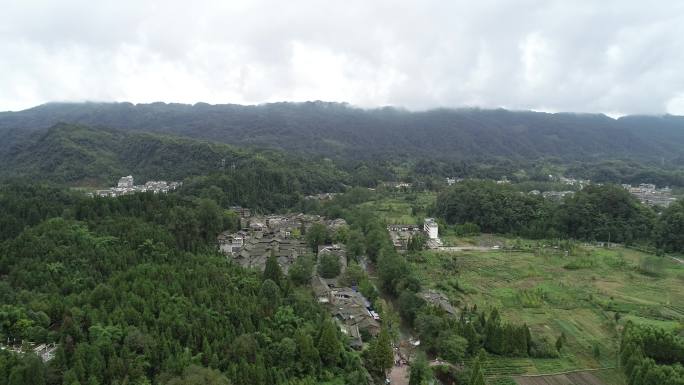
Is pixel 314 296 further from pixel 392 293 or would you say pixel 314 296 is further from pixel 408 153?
pixel 408 153

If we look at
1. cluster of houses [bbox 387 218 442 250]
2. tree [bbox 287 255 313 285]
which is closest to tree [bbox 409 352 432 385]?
tree [bbox 287 255 313 285]

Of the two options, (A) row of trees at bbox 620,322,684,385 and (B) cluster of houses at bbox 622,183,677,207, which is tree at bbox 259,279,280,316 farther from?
(B) cluster of houses at bbox 622,183,677,207

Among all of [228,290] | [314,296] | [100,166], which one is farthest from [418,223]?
[100,166]

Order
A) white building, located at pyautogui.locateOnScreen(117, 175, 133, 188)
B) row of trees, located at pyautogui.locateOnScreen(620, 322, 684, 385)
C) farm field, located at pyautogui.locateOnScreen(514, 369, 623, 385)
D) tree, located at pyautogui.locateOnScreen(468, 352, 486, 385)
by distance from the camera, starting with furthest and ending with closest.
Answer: white building, located at pyautogui.locateOnScreen(117, 175, 133, 188) → farm field, located at pyautogui.locateOnScreen(514, 369, 623, 385) → row of trees, located at pyautogui.locateOnScreen(620, 322, 684, 385) → tree, located at pyautogui.locateOnScreen(468, 352, 486, 385)

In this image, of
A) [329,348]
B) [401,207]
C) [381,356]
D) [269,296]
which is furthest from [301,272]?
[401,207]

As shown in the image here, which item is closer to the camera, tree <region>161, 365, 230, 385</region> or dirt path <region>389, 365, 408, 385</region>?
tree <region>161, 365, 230, 385</region>

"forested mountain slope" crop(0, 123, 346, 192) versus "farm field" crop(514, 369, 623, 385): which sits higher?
"forested mountain slope" crop(0, 123, 346, 192)

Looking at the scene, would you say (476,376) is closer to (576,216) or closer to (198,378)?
(198,378)
